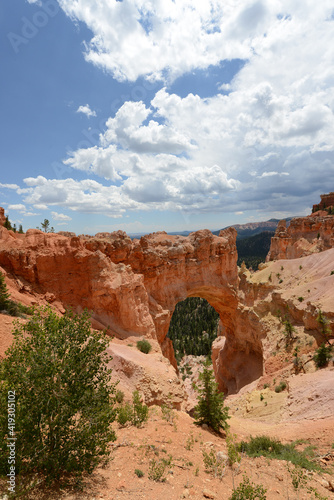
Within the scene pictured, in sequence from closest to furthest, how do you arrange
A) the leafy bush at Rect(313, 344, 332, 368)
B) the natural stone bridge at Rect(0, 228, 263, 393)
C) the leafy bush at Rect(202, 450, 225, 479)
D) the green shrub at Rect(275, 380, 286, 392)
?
the leafy bush at Rect(202, 450, 225, 479) → the natural stone bridge at Rect(0, 228, 263, 393) → the leafy bush at Rect(313, 344, 332, 368) → the green shrub at Rect(275, 380, 286, 392)

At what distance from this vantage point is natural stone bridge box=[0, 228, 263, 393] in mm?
18859

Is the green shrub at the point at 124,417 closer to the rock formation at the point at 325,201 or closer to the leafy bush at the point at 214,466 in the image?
the leafy bush at the point at 214,466

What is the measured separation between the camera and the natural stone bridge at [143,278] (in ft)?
61.9

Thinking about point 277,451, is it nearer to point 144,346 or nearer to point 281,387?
point 144,346

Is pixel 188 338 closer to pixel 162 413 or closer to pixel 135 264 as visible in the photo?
pixel 135 264

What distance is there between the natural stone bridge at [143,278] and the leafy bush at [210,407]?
667 centimetres

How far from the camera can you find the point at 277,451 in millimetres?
10867

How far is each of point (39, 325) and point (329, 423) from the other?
15113 millimetres

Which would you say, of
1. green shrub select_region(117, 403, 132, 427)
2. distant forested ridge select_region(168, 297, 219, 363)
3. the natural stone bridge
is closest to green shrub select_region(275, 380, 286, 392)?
the natural stone bridge

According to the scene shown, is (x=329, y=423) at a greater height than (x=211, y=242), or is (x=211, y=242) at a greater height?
(x=211, y=242)

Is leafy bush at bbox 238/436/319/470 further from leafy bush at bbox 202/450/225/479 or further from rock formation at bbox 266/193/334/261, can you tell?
rock formation at bbox 266/193/334/261

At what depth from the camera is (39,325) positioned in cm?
719

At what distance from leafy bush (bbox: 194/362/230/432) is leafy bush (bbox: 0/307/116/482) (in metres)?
6.17

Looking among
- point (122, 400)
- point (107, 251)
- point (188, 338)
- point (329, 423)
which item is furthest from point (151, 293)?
point (188, 338)
